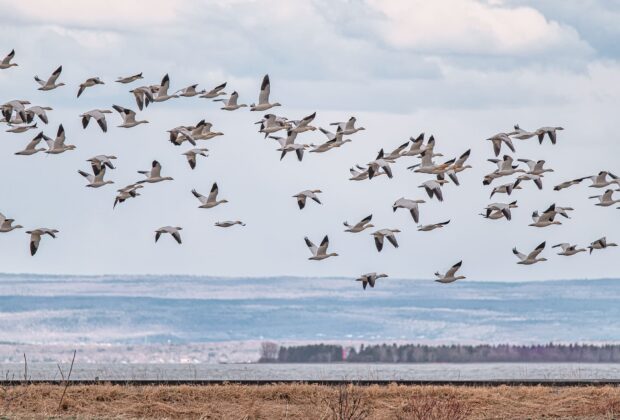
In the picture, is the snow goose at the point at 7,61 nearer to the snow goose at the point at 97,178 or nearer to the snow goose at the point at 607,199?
the snow goose at the point at 97,178

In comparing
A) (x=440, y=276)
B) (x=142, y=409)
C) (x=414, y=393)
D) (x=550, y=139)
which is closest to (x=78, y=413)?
(x=142, y=409)

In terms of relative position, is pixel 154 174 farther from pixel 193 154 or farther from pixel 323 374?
pixel 323 374

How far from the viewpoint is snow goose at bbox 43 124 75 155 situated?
185 feet

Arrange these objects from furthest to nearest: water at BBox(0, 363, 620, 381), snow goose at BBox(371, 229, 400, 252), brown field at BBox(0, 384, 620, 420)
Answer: water at BBox(0, 363, 620, 381) < snow goose at BBox(371, 229, 400, 252) < brown field at BBox(0, 384, 620, 420)

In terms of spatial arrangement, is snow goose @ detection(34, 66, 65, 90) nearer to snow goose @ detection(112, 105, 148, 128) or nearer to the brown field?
snow goose @ detection(112, 105, 148, 128)

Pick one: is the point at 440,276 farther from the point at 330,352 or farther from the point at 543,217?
the point at 330,352

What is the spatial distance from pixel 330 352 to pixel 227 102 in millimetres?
112150

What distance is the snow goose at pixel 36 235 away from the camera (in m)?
52.4

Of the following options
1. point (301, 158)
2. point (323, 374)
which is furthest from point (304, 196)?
point (323, 374)

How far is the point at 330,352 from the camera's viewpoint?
168625mm

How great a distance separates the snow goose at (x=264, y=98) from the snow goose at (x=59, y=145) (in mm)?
5616

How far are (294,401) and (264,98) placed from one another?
1331 centimetres

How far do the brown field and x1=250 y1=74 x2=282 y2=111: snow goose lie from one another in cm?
1160

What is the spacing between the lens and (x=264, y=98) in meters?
57.5
